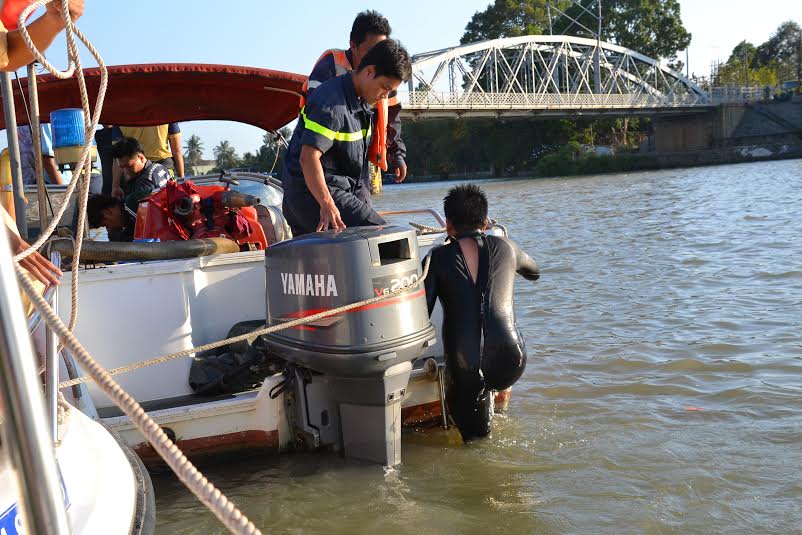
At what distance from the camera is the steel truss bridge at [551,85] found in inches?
1796

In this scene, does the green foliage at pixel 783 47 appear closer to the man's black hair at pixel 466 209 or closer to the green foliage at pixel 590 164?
the green foliage at pixel 590 164

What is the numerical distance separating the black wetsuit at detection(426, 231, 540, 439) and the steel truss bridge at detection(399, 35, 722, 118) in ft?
119

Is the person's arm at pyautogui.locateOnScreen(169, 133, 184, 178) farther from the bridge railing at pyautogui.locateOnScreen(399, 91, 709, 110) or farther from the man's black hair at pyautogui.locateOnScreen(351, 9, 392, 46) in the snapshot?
the bridge railing at pyautogui.locateOnScreen(399, 91, 709, 110)

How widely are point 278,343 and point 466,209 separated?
1283mm

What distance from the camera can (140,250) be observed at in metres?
4.27

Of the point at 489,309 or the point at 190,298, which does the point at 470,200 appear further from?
the point at 190,298

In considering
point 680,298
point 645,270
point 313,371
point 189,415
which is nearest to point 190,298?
point 189,415

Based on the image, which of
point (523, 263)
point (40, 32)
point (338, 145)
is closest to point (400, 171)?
point (338, 145)

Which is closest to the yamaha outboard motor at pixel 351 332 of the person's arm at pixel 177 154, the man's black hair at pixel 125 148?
the man's black hair at pixel 125 148

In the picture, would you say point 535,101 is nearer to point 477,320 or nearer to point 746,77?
point 746,77

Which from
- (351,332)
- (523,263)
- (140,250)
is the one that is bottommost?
(351,332)

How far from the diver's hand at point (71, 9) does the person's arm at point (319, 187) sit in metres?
1.87

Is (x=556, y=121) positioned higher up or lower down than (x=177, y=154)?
higher up

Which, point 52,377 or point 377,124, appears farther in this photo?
point 377,124
